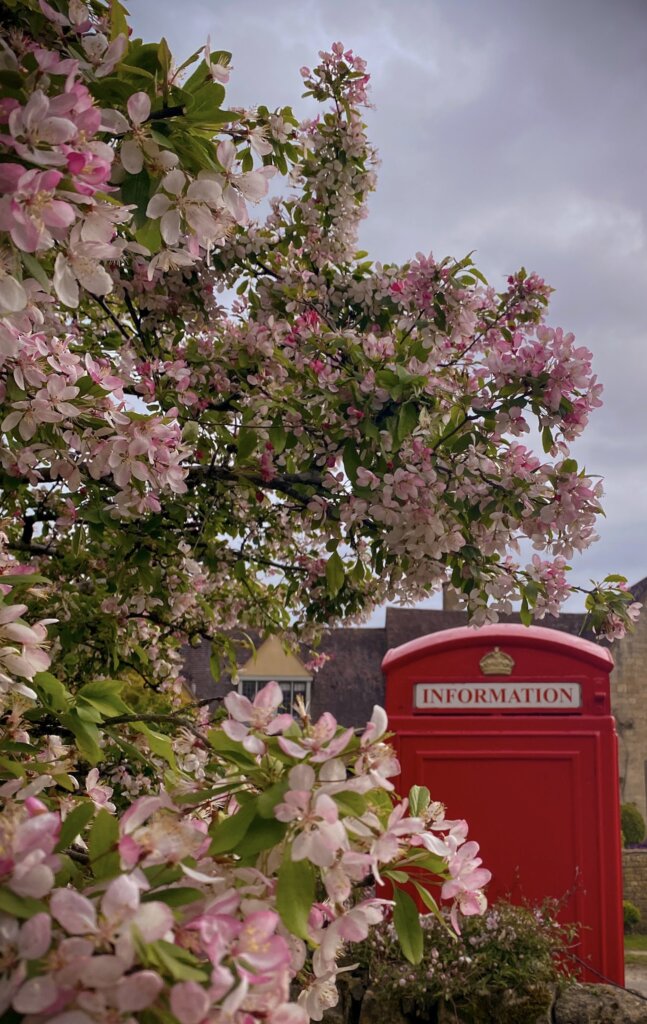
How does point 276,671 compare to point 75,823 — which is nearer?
point 75,823

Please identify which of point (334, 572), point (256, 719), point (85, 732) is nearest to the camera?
point (256, 719)

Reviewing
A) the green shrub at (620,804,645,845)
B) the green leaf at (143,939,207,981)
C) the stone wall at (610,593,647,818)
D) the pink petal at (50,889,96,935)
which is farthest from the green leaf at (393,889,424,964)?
the stone wall at (610,593,647,818)

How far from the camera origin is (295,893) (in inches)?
51.8

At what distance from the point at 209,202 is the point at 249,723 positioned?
3.44ft

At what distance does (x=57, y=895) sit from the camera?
44.7 inches

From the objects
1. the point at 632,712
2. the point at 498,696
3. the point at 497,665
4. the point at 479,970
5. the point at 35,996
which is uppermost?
the point at 632,712

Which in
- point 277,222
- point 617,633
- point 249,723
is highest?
point 277,222

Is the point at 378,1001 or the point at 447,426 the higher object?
the point at 447,426

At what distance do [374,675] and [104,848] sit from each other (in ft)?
64.2

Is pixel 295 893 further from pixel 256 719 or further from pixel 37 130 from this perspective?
pixel 37 130

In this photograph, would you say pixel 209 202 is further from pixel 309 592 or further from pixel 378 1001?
pixel 309 592

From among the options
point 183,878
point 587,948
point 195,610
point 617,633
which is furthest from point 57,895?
point 195,610

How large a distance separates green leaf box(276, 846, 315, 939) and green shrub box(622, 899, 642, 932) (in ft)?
55.5

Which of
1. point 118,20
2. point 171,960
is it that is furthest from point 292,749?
point 118,20
